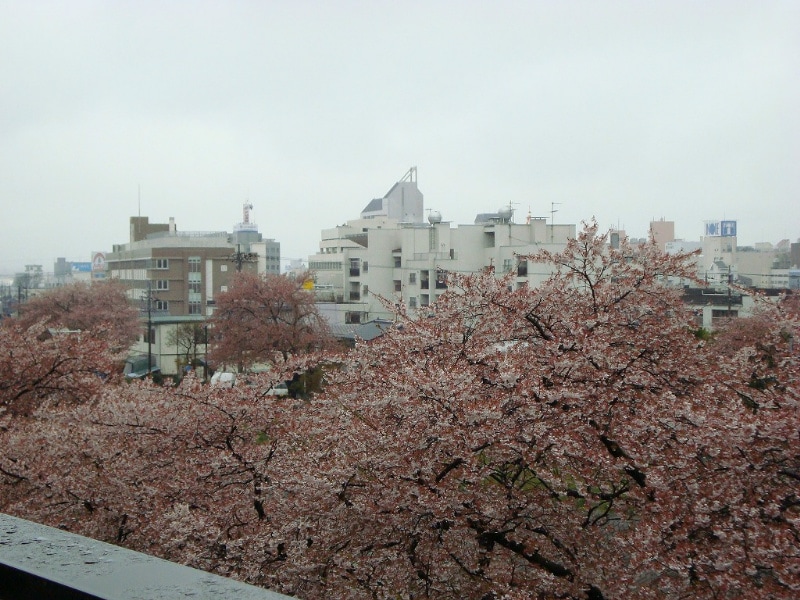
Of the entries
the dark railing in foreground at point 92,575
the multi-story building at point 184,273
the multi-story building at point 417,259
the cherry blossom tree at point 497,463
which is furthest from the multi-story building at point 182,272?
the dark railing in foreground at point 92,575

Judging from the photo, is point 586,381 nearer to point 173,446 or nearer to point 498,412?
point 498,412

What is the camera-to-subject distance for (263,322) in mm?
30531

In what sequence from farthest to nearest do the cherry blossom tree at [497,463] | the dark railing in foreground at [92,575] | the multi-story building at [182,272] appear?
the multi-story building at [182,272] → the cherry blossom tree at [497,463] → the dark railing in foreground at [92,575]

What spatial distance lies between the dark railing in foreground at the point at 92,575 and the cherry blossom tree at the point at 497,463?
417 cm

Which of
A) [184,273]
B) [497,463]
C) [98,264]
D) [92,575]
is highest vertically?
[98,264]

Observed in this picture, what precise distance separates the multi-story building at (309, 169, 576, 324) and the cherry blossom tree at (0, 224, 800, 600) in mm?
25459

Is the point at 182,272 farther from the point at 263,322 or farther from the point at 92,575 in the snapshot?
the point at 92,575

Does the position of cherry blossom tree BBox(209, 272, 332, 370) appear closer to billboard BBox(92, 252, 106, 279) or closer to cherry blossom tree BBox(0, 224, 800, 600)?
cherry blossom tree BBox(0, 224, 800, 600)

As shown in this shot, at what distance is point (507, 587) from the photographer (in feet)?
18.5

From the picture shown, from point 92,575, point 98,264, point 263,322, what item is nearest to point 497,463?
point 92,575

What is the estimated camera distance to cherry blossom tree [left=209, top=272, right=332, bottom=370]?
29.1 metres

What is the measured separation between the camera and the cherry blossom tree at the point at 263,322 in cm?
2909

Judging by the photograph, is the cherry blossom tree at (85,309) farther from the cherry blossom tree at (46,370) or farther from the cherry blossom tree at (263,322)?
the cherry blossom tree at (46,370)

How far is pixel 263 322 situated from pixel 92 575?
29.5m
